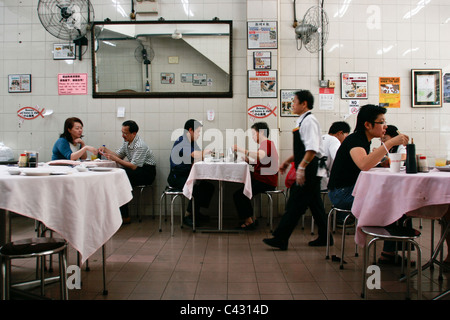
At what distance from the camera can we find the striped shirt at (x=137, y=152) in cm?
440

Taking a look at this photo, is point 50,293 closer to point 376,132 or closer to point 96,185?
point 96,185

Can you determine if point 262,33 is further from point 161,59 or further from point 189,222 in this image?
point 189,222

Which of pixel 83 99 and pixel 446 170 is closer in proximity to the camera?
pixel 446 170

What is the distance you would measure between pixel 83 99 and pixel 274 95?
2.82 meters

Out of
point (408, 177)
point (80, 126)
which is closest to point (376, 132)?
point (408, 177)

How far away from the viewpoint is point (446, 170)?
2357 mm

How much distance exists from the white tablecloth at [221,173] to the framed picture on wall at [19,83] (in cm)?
309

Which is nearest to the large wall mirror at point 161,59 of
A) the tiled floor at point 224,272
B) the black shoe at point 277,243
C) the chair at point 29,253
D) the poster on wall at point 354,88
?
the poster on wall at point 354,88

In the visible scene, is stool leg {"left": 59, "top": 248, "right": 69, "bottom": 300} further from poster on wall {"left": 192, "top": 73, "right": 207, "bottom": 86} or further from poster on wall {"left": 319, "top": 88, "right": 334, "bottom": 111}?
poster on wall {"left": 319, "top": 88, "right": 334, "bottom": 111}

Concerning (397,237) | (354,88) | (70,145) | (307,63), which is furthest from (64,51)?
(397,237)

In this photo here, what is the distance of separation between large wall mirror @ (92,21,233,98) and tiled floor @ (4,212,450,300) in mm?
2224

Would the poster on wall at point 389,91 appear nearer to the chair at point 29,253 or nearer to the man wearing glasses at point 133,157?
the man wearing glasses at point 133,157

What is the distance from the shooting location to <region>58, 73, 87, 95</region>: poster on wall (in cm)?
489

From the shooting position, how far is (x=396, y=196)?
2039 millimetres
